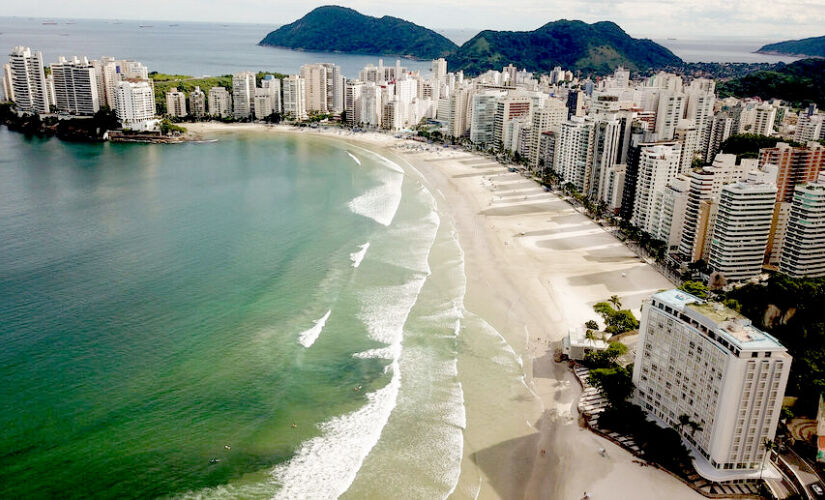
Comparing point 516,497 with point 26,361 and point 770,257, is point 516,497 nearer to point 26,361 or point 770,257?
point 26,361

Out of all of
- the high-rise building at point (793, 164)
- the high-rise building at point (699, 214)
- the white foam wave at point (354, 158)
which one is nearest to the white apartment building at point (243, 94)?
the white foam wave at point (354, 158)

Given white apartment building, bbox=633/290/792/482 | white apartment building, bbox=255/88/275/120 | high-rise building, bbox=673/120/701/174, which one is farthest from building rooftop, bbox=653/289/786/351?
white apartment building, bbox=255/88/275/120

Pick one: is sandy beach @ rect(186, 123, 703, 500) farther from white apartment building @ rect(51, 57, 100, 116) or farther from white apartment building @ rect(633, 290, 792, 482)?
Answer: white apartment building @ rect(51, 57, 100, 116)

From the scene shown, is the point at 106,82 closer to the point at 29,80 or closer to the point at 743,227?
the point at 29,80

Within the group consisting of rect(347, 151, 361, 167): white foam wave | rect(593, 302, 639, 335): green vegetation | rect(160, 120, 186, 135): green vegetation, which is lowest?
rect(593, 302, 639, 335): green vegetation

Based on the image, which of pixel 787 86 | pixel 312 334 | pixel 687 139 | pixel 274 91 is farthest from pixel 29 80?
pixel 787 86

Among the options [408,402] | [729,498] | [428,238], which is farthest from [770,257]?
[408,402]
